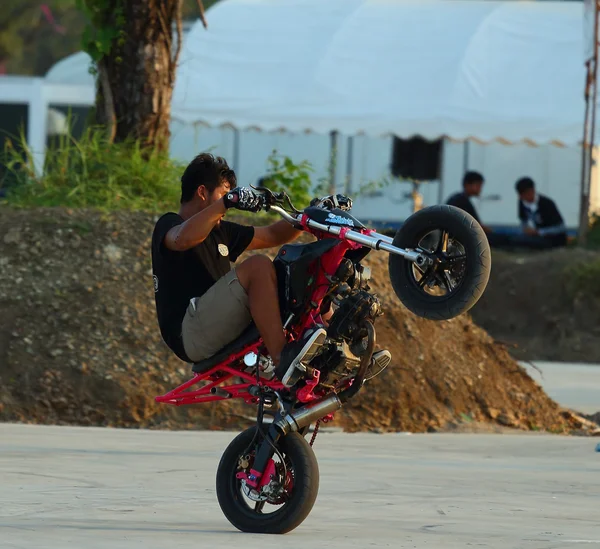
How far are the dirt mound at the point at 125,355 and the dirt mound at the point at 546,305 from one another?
17.9 ft

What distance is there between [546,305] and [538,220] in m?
2.42

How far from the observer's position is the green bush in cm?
1198

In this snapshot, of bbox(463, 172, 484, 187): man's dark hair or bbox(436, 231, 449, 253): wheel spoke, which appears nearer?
bbox(436, 231, 449, 253): wheel spoke

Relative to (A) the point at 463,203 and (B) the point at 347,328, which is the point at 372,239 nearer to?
(B) the point at 347,328

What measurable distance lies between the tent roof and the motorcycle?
45.6 feet

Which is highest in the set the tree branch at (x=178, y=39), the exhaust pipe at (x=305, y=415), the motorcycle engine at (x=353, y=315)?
the tree branch at (x=178, y=39)

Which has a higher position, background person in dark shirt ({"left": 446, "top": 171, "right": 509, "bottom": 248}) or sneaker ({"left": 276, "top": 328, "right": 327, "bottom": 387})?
sneaker ({"left": 276, "top": 328, "right": 327, "bottom": 387})

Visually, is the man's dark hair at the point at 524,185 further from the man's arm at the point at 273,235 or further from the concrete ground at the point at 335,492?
the man's arm at the point at 273,235

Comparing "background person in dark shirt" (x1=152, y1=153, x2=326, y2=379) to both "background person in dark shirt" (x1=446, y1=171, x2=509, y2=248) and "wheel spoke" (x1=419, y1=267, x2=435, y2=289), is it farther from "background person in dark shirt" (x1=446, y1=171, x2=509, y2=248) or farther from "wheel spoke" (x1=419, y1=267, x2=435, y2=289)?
"background person in dark shirt" (x1=446, y1=171, x2=509, y2=248)

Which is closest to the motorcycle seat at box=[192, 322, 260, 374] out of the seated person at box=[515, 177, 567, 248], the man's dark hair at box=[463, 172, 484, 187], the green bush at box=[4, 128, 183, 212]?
the green bush at box=[4, 128, 183, 212]

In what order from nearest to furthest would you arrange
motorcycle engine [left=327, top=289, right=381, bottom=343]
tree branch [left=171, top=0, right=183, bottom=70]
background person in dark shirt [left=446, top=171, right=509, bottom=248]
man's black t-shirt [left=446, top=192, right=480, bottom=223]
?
motorcycle engine [left=327, top=289, right=381, bottom=343] < tree branch [left=171, top=0, right=183, bottom=70] < man's black t-shirt [left=446, top=192, right=480, bottom=223] < background person in dark shirt [left=446, top=171, right=509, bottom=248]

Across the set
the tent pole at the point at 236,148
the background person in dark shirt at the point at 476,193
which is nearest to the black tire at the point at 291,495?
the background person in dark shirt at the point at 476,193

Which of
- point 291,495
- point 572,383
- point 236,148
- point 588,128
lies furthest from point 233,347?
point 236,148

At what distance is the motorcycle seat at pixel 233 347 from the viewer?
6801 millimetres
